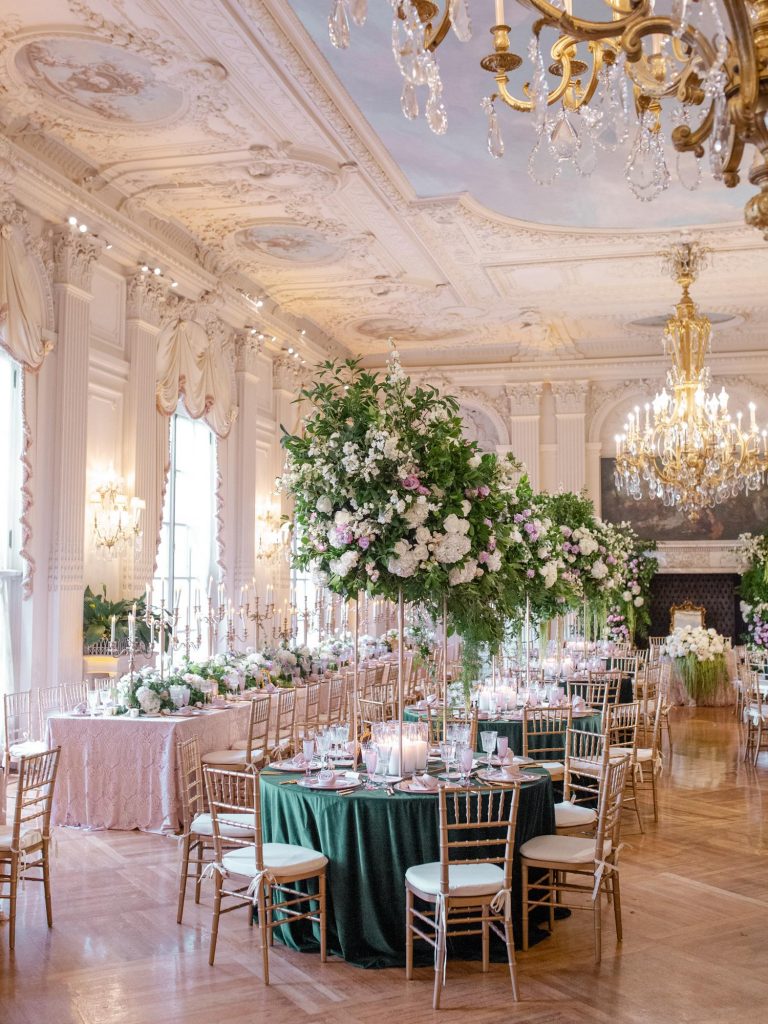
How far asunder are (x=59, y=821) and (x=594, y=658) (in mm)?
6341

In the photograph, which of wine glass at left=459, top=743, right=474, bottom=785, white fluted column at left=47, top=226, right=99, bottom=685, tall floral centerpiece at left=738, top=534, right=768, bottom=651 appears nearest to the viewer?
wine glass at left=459, top=743, right=474, bottom=785

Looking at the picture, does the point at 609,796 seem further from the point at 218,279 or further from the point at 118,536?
the point at 218,279

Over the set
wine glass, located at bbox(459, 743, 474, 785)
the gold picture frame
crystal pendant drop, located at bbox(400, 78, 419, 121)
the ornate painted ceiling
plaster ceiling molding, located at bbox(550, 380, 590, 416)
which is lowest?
wine glass, located at bbox(459, 743, 474, 785)

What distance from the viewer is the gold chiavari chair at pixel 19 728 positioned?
25.9 feet

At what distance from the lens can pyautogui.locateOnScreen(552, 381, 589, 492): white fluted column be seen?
17953 millimetres

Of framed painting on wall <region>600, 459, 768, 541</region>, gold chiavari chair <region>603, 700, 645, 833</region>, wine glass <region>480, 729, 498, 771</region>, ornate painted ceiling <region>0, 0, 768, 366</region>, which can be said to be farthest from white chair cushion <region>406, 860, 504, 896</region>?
framed painting on wall <region>600, 459, 768, 541</region>

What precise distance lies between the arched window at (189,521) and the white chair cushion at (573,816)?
7.36 m

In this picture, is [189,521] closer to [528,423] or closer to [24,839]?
[528,423]

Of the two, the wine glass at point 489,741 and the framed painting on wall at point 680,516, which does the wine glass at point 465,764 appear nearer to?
the wine glass at point 489,741

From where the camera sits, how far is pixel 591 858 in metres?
5.01

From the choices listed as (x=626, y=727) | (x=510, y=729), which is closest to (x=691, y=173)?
(x=510, y=729)

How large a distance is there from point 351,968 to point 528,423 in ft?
46.7

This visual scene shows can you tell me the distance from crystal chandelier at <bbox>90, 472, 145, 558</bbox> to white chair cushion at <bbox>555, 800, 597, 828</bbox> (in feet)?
20.6

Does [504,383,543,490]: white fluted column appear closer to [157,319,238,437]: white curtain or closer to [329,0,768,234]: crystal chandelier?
[157,319,238,437]: white curtain
